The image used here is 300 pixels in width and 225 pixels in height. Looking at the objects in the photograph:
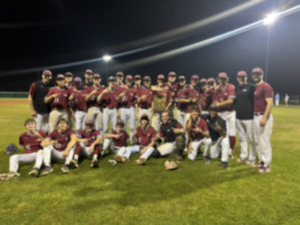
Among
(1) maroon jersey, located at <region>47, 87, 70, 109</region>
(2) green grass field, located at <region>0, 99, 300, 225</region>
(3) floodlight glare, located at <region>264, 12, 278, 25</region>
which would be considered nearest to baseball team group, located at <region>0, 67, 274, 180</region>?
(1) maroon jersey, located at <region>47, 87, 70, 109</region>

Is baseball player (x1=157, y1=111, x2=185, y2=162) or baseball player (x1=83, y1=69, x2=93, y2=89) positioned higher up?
baseball player (x1=83, y1=69, x2=93, y2=89)

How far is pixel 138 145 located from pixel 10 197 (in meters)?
3.19

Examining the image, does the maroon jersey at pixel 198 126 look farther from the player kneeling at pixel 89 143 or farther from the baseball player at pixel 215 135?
the player kneeling at pixel 89 143

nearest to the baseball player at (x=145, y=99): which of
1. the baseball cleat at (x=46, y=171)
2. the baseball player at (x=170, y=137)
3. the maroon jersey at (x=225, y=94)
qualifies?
the baseball player at (x=170, y=137)

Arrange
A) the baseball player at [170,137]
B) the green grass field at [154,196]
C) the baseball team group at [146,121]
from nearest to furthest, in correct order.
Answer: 1. the green grass field at [154,196]
2. the baseball team group at [146,121]
3. the baseball player at [170,137]

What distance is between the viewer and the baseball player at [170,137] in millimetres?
5332

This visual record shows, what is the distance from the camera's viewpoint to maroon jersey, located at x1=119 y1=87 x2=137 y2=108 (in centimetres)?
677

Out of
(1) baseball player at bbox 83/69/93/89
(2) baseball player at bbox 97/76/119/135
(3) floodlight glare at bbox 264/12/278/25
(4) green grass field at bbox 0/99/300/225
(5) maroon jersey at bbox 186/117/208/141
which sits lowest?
(4) green grass field at bbox 0/99/300/225

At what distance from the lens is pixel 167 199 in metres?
3.24

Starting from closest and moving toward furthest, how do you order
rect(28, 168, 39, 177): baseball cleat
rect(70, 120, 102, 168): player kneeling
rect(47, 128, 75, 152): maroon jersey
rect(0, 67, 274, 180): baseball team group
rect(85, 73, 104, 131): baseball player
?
rect(28, 168, 39, 177): baseball cleat < rect(0, 67, 274, 180): baseball team group < rect(47, 128, 75, 152): maroon jersey < rect(70, 120, 102, 168): player kneeling < rect(85, 73, 104, 131): baseball player

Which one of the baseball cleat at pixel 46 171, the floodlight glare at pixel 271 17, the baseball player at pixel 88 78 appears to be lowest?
the baseball cleat at pixel 46 171

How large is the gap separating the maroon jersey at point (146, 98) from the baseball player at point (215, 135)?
6.70 ft

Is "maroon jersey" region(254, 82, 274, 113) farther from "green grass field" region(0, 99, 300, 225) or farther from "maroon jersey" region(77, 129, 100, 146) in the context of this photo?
"maroon jersey" region(77, 129, 100, 146)

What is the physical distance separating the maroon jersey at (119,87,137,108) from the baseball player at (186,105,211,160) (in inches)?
91.8
